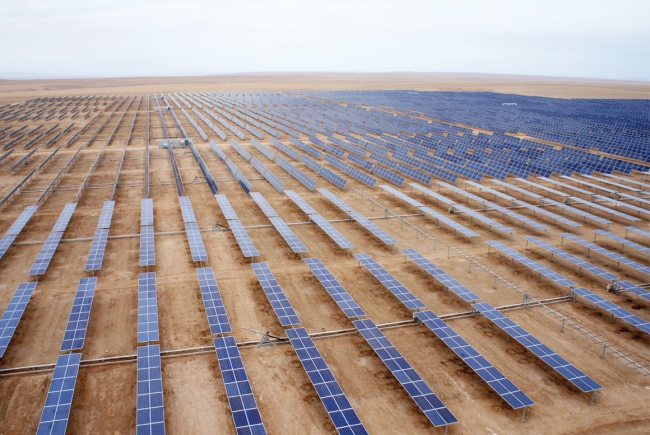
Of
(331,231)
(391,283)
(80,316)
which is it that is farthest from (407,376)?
(331,231)

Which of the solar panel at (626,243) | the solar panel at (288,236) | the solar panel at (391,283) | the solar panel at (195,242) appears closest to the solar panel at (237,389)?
the solar panel at (391,283)

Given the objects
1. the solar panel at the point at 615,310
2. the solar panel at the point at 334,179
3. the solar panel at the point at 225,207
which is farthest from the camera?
the solar panel at the point at 334,179

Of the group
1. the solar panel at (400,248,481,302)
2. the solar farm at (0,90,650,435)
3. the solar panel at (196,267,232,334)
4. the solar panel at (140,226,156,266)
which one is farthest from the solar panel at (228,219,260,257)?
the solar panel at (400,248,481,302)

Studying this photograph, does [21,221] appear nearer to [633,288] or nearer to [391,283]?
[391,283]

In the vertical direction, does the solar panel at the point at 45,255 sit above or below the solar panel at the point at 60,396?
above

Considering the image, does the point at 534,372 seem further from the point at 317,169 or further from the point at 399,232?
the point at 317,169

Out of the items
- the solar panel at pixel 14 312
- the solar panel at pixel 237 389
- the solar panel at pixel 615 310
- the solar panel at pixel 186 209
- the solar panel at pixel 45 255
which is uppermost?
the solar panel at pixel 186 209

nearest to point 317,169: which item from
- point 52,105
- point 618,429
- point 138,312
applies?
point 138,312

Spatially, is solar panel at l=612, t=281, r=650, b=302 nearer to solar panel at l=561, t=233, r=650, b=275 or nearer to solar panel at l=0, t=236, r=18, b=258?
solar panel at l=561, t=233, r=650, b=275

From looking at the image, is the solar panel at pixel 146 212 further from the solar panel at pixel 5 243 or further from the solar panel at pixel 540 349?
the solar panel at pixel 540 349
